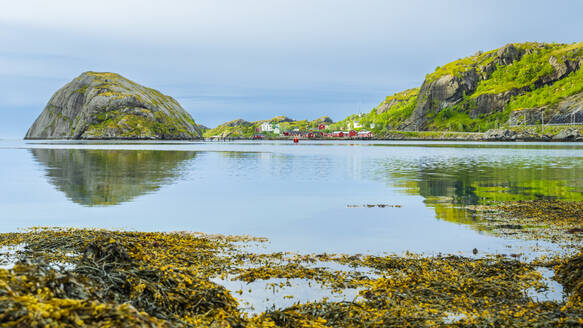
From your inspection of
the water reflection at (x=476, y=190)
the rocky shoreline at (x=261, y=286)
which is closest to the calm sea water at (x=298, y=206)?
the water reflection at (x=476, y=190)

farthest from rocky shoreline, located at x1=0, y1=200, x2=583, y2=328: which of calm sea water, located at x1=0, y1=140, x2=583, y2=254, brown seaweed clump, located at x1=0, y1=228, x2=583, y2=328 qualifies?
calm sea water, located at x1=0, y1=140, x2=583, y2=254

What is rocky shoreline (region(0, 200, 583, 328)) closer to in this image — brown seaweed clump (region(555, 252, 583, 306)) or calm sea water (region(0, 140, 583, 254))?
brown seaweed clump (region(555, 252, 583, 306))

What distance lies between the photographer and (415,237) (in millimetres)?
17656

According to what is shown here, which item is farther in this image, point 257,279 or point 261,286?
point 257,279

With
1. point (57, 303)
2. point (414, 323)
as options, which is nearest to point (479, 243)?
point (414, 323)

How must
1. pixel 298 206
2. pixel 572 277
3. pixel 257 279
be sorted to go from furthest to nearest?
pixel 298 206, pixel 257 279, pixel 572 277

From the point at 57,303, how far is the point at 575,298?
1093 cm

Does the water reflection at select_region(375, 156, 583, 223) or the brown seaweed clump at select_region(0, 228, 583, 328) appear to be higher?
the brown seaweed clump at select_region(0, 228, 583, 328)

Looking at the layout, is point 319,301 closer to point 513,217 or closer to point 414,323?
point 414,323

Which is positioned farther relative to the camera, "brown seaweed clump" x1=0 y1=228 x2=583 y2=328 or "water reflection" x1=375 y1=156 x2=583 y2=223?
"water reflection" x1=375 y1=156 x2=583 y2=223

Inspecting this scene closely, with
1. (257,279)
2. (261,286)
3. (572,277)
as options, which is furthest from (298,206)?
(572,277)

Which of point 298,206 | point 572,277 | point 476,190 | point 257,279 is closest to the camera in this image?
point 572,277

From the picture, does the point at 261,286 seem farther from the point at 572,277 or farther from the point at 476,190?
the point at 476,190

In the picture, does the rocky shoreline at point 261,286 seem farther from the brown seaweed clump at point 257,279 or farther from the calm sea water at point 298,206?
the calm sea water at point 298,206
